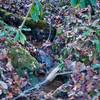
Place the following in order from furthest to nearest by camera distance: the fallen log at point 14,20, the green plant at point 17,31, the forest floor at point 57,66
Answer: the fallen log at point 14,20 < the forest floor at point 57,66 < the green plant at point 17,31

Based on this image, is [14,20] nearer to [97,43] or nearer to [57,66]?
[57,66]

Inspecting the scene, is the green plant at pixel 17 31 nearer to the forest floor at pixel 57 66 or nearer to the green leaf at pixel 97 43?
the forest floor at pixel 57 66

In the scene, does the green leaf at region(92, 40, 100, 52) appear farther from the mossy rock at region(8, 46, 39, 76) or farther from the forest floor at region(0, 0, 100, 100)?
the mossy rock at region(8, 46, 39, 76)

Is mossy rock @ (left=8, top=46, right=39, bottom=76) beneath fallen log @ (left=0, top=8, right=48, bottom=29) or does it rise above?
beneath

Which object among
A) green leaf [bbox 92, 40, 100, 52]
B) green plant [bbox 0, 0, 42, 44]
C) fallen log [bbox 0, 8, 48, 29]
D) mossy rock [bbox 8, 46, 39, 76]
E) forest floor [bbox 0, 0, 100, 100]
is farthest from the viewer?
fallen log [bbox 0, 8, 48, 29]

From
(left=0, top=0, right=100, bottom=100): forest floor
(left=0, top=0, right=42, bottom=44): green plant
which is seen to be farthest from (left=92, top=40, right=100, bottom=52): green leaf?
(left=0, top=0, right=42, bottom=44): green plant

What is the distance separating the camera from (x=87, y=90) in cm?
436

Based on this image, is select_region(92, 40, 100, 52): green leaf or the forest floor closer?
the forest floor

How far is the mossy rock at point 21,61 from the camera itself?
16.4 ft

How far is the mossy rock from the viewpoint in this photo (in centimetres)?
499

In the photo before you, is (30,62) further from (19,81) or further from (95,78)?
(95,78)

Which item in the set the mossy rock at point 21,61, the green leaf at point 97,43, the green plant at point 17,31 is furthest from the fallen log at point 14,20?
the green leaf at point 97,43

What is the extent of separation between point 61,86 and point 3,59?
1.04m

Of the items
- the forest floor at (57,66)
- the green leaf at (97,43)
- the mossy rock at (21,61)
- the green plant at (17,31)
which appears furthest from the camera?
the green leaf at (97,43)
